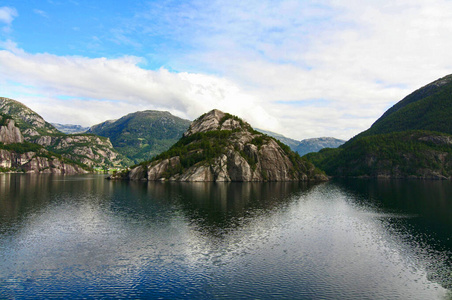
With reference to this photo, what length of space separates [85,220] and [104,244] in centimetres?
2536

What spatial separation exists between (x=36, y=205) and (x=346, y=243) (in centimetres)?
9729

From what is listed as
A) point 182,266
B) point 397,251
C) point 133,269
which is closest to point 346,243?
point 397,251

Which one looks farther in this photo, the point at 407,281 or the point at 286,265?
the point at 286,265

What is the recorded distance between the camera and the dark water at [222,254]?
38.6 metres

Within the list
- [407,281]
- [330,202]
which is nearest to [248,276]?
[407,281]

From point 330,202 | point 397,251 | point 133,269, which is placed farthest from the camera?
point 330,202

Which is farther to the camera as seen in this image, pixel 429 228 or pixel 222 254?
pixel 429 228

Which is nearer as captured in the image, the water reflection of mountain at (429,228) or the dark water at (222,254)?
the dark water at (222,254)

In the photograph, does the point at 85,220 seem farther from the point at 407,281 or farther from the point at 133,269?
the point at 407,281

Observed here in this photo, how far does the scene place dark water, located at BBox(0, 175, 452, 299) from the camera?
38625mm

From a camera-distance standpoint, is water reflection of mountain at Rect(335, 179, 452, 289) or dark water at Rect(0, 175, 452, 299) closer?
dark water at Rect(0, 175, 452, 299)

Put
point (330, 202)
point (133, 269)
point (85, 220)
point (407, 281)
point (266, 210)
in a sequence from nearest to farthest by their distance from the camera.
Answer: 1. point (407, 281)
2. point (133, 269)
3. point (85, 220)
4. point (266, 210)
5. point (330, 202)

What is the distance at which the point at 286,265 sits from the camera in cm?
4741

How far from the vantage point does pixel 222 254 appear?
51.9 meters
